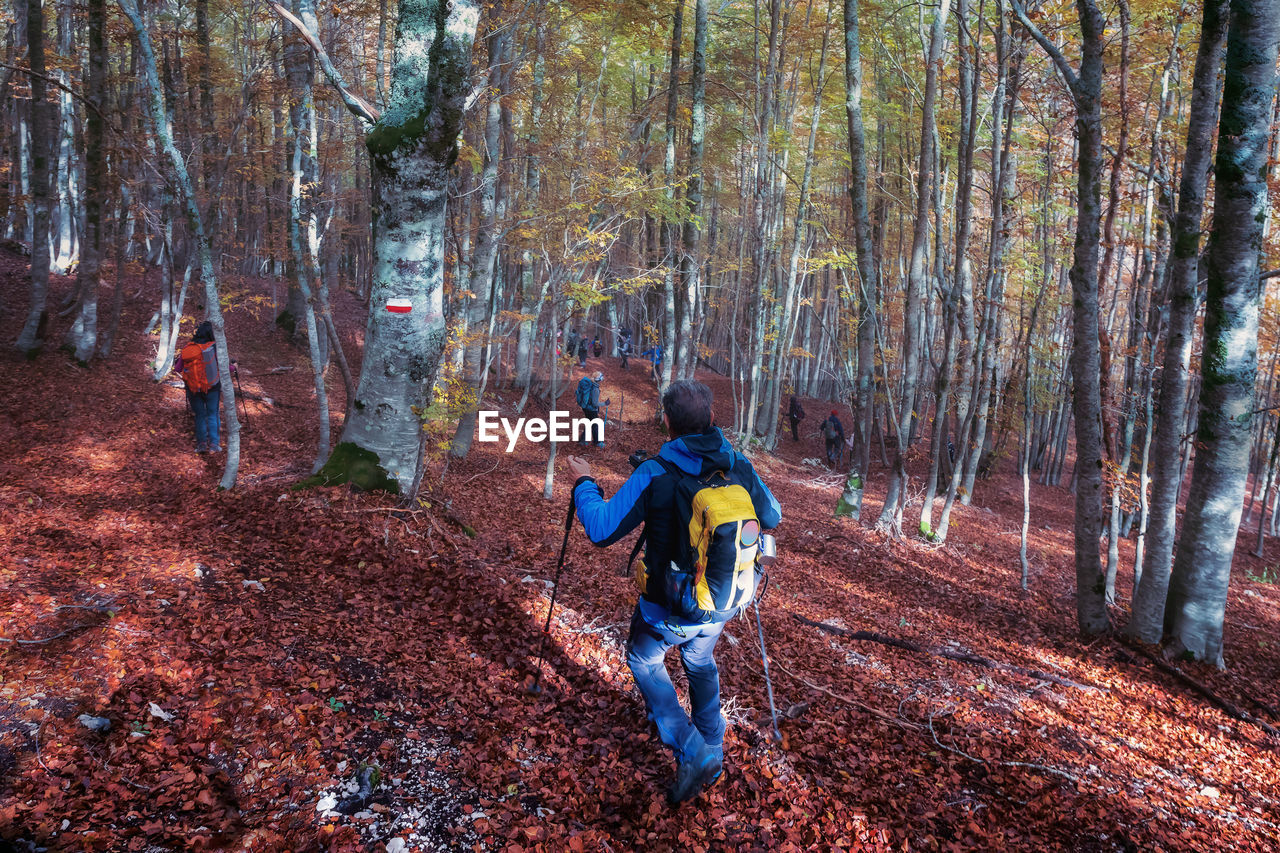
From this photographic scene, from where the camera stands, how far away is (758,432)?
20.0 metres

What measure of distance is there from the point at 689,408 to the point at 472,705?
7.03 feet

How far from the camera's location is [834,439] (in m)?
19.8

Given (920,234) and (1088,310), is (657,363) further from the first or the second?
(1088,310)

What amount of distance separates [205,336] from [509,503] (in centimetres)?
460

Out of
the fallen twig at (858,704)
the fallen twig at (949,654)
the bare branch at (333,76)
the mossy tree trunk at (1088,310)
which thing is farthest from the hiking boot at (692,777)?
the bare branch at (333,76)

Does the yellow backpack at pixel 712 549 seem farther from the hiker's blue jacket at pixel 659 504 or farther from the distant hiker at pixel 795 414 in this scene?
the distant hiker at pixel 795 414

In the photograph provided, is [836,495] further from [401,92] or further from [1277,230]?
[401,92]

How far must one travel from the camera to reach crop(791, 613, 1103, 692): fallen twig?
534 centimetres

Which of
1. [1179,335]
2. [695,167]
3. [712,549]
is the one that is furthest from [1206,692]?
[695,167]

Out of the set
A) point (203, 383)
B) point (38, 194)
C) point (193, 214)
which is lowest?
point (203, 383)

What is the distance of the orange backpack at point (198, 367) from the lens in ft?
26.6

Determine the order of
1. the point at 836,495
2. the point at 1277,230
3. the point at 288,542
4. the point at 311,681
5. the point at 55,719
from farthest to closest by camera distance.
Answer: the point at 836,495
the point at 1277,230
the point at 288,542
the point at 311,681
the point at 55,719

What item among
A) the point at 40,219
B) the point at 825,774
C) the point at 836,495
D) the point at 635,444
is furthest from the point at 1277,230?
the point at 40,219

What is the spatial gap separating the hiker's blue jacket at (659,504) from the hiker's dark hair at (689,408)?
0.15 feet
